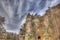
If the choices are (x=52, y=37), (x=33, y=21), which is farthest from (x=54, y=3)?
(x=33, y=21)

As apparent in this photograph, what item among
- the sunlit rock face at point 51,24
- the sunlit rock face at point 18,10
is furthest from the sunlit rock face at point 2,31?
the sunlit rock face at point 51,24

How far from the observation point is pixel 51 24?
3611 mm

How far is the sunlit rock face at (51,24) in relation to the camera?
3416 mm

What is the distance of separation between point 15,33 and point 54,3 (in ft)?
5.02

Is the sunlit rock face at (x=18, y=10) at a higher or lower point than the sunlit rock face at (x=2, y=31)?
higher

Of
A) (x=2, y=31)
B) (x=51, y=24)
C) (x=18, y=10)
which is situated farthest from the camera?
(x=2, y=31)

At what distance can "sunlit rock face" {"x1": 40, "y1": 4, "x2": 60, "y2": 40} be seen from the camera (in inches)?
134

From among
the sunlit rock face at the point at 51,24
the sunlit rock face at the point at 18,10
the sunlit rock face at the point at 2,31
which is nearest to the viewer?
the sunlit rock face at the point at 51,24

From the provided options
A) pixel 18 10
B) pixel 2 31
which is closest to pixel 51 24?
pixel 18 10

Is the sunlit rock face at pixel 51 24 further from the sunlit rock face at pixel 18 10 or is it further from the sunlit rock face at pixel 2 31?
the sunlit rock face at pixel 2 31

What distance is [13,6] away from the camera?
4137 millimetres

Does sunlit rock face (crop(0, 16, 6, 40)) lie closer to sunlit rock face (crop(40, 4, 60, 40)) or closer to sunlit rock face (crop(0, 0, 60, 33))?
sunlit rock face (crop(0, 0, 60, 33))

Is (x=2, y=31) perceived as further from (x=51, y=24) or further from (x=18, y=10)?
(x=51, y=24)

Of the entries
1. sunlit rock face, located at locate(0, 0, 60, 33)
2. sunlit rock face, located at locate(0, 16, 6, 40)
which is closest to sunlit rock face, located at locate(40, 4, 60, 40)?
sunlit rock face, located at locate(0, 0, 60, 33)
